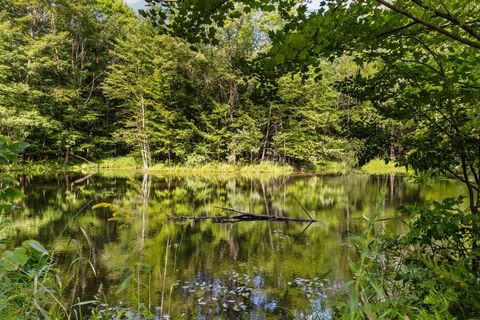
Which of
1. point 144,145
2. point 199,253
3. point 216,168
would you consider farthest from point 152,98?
point 199,253

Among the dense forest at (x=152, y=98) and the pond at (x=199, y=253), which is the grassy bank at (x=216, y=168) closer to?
the dense forest at (x=152, y=98)

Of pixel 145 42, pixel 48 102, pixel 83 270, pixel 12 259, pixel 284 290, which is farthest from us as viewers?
pixel 145 42

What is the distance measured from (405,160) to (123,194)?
1276 cm

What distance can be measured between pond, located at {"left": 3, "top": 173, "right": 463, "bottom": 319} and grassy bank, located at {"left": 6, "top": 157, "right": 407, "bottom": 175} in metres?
13.9

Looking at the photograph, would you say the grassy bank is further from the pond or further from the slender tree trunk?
the pond

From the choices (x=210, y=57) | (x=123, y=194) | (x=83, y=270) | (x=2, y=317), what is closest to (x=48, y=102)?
(x=210, y=57)

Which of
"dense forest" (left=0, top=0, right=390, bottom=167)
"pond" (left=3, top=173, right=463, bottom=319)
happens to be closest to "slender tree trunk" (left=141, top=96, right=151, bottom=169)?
"dense forest" (left=0, top=0, right=390, bottom=167)

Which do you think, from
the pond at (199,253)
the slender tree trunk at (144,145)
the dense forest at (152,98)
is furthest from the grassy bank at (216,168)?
the pond at (199,253)

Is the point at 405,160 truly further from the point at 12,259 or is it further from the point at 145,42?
the point at 145,42

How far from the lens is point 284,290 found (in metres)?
5.17

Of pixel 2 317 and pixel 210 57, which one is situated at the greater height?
pixel 210 57

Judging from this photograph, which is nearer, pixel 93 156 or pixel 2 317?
pixel 2 317

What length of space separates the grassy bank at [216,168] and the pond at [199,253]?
13.9 m

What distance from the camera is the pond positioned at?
4527 millimetres
